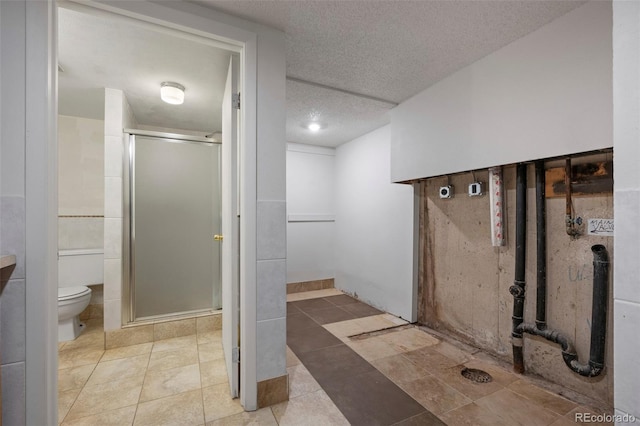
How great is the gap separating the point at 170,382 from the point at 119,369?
1.56ft

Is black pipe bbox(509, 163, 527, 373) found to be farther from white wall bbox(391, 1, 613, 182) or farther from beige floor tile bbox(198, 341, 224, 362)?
beige floor tile bbox(198, 341, 224, 362)

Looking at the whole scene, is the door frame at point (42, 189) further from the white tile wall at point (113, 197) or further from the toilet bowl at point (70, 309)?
the toilet bowl at point (70, 309)

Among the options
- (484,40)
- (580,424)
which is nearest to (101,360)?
(580,424)

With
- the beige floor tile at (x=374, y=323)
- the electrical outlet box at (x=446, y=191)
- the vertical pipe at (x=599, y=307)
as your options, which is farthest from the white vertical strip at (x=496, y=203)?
the beige floor tile at (x=374, y=323)

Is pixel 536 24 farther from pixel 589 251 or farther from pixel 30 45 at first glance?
pixel 30 45

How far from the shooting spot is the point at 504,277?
2031mm

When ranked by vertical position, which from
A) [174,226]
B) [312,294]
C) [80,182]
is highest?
[80,182]

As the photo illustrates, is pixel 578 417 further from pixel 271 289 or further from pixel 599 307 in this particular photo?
pixel 271 289

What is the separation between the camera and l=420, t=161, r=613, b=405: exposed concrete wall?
1606 millimetres

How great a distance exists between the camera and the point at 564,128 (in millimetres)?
1454

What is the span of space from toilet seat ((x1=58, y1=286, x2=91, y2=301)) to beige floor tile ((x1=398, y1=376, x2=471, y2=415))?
2.66m

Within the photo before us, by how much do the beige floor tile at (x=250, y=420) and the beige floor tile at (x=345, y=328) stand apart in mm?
1140

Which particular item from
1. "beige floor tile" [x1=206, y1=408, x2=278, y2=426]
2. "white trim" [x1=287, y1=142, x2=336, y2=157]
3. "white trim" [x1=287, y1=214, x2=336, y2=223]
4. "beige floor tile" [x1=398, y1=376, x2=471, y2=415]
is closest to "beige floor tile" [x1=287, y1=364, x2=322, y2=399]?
"beige floor tile" [x1=206, y1=408, x2=278, y2=426]

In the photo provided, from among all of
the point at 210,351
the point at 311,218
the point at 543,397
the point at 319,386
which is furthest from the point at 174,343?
the point at 543,397
